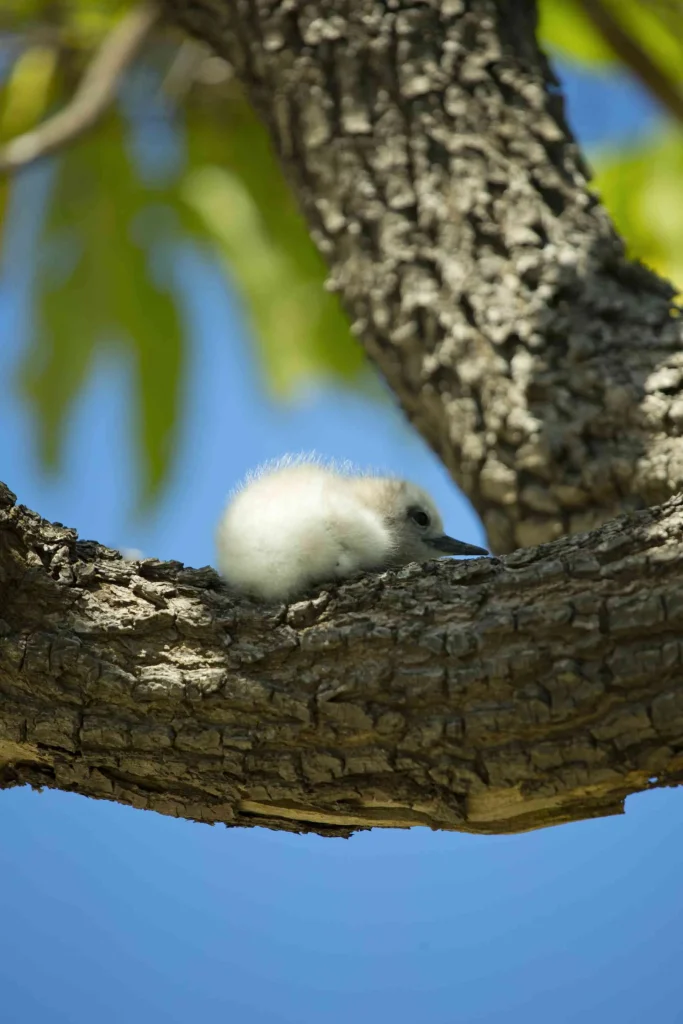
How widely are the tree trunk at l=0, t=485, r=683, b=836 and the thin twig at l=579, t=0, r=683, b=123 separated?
1.96 metres

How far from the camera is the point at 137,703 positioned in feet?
5.82

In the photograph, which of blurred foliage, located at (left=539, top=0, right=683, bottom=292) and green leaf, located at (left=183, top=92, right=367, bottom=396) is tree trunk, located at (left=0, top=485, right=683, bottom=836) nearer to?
blurred foliage, located at (left=539, top=0, right=683, bottom=292)

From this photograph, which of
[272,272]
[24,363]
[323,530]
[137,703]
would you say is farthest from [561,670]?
[24,363]

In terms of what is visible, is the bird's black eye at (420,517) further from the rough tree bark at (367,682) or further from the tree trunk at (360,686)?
the tree trunk at (360,686)

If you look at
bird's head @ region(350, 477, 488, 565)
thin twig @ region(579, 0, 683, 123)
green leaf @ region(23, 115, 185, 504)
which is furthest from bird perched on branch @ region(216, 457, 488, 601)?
green leaf @ region(23, 115, 185, 504)

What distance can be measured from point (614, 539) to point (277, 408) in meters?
Result: 4.13

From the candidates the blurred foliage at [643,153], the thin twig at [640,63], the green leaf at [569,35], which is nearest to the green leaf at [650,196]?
the blurred foliage at [643,153]

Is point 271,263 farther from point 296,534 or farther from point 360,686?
point 360,686

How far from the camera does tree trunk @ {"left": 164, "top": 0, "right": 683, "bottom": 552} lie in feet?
8.07

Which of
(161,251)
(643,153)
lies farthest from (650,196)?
(161,251)

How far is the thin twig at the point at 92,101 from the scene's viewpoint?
300cm

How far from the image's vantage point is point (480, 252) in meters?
2.64

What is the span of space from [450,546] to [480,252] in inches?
28.3

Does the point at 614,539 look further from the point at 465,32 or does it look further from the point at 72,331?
the point at 72,331
